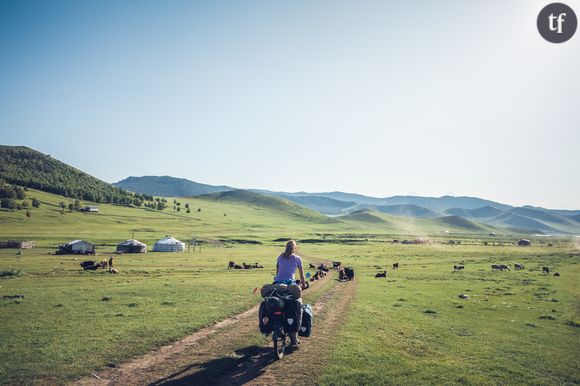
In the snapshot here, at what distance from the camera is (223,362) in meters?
13.3

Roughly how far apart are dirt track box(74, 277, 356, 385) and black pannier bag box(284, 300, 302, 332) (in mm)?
1205

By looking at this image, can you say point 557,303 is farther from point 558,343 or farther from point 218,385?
point 218,385

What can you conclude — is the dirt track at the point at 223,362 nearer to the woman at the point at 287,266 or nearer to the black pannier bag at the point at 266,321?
the black pannier bag at the point at 266,321

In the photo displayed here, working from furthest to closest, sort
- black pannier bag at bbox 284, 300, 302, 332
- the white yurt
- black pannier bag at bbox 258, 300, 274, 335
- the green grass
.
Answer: the white yurt
black pannier bag at bbox 284, 300, 302, 332
black pannier bag at bbox 258, 300, 274, 335
the green grass

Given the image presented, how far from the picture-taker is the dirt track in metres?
11.8

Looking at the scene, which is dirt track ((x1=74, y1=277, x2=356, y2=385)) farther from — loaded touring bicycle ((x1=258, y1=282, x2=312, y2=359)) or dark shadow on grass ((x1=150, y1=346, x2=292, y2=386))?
loaded touring bicycle ((x1=258, y1=282, x2=312, y2=359))

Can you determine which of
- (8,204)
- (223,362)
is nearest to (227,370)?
(223,362)

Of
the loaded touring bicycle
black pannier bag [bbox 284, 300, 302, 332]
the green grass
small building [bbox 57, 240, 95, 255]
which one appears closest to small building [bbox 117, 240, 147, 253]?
small building [bbox 57, 240, 95, 255]

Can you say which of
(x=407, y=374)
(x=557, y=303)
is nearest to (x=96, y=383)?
(x=407, y=374)

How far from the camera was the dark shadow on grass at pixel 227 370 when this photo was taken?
456 inches

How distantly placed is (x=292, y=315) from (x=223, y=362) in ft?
10.3

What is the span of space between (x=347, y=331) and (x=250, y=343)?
5.45m

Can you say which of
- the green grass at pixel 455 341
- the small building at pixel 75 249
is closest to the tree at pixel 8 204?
the small building at pixel 75 249

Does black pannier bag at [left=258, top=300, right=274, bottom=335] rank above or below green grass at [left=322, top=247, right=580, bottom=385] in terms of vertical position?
above
